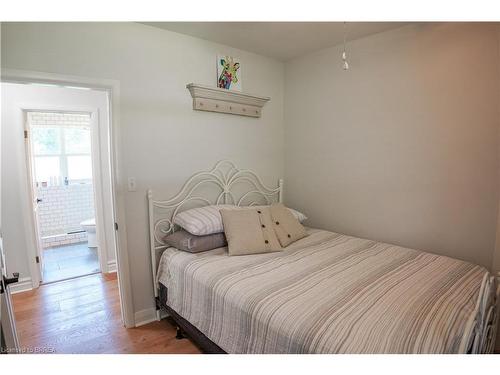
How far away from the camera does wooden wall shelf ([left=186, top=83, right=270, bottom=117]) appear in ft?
8.15

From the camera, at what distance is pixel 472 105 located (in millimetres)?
1965

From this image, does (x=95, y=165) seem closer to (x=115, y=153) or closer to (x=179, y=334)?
(x=115, y=153)

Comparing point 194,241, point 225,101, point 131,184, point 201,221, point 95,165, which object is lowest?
point 194,241

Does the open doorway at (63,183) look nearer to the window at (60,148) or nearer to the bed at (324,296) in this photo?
the window at (60,148)

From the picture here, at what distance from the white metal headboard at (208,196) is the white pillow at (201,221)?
13 centimetres

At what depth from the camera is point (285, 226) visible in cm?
245

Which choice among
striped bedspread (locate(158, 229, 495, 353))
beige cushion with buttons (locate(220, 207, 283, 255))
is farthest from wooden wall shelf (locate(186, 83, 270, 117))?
striped bedspread (locate(158, 229, 495, 353))

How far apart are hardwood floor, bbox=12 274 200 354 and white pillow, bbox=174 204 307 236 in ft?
2.75

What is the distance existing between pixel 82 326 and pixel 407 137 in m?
3.07

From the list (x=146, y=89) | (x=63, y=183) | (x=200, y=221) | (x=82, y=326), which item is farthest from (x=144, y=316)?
(x=63, y=183)

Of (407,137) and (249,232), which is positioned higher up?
(407,137)

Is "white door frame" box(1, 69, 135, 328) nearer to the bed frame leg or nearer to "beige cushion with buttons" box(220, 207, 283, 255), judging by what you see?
the bed frame leg

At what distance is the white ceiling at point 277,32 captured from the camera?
2.23 meters
